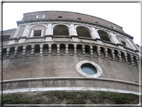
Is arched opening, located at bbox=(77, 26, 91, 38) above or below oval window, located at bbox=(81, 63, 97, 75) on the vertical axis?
above

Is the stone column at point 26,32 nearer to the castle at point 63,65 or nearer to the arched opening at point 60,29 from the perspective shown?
the castle at point 63,65

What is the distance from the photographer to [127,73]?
33.7ft

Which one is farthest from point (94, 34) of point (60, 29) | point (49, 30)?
point (49, 30)

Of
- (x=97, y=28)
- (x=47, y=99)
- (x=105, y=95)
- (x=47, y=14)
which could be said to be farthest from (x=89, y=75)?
(x=47, y=14)

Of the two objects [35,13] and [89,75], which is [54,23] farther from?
[89,75]

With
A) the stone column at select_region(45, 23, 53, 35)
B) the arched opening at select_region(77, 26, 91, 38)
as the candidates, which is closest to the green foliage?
the stone column at select_region(45, 23, 53, 35)

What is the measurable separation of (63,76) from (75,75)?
916mm

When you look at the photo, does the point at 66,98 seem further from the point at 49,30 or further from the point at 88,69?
the point at 49,30

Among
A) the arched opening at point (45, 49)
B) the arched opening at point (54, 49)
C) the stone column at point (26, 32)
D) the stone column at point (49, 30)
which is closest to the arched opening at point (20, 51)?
the arched opening at point (45, 49)

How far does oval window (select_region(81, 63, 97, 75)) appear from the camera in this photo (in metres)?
9.19

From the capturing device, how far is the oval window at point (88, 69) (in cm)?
919

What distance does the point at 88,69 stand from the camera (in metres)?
9.42

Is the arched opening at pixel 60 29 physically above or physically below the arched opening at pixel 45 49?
above

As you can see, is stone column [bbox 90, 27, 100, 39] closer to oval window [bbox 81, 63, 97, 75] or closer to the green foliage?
oval window [bbox 81, 63, 97, 75]
